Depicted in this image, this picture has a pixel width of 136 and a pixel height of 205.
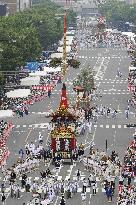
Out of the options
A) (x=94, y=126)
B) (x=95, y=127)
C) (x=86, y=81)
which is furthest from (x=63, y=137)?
(x=86, y=81)

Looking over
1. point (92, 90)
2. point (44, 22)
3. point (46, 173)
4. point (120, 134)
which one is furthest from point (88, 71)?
point (44, 22)

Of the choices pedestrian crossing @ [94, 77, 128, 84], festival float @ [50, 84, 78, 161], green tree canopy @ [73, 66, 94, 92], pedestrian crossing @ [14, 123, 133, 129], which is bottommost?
pedestrian crossing @ [94, 77, 128, 84]

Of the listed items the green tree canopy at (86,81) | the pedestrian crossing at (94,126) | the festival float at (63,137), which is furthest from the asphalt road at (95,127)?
the green tree canopy at (86,81)

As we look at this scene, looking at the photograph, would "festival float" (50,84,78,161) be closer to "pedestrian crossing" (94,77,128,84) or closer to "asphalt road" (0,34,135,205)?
"asphalt road" (0,34,135,205)

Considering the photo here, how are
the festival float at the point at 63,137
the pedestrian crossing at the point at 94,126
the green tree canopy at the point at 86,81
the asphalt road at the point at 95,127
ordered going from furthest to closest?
the green tree canopy at the point at 86,81, the pedestrian crossing at the point at 94,126, the festival float at the point at 63,137, the asphalt road at the point at 95,127

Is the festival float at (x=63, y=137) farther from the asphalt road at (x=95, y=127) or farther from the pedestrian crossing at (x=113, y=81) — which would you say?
the pedestrian crossing at (x=113, y=81)

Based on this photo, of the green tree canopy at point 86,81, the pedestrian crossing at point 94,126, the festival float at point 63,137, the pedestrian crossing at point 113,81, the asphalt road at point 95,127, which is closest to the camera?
the asphalt road at point 95,127

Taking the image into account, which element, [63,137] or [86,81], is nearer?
[63,137]

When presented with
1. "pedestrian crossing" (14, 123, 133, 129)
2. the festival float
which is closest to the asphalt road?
"pedestrian crossing" (14, 123, 133, 129)

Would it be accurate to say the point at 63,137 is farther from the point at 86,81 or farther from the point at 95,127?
the point at 86,81

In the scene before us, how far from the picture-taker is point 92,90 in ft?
335

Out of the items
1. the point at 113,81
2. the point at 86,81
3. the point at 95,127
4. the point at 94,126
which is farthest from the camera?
the point at 113,81

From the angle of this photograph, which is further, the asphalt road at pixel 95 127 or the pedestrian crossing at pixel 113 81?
the pedestrian crossing at pixel 113 81

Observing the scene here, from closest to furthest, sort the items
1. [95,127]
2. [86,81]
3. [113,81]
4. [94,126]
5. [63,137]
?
[63,137], [95,127], [94,126], [86,81], [113,81]
